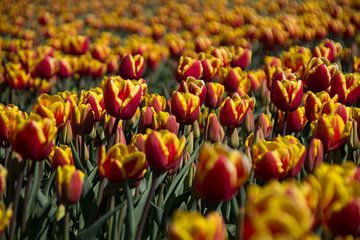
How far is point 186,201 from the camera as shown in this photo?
1865mm

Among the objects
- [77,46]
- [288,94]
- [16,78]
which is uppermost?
[288,94]

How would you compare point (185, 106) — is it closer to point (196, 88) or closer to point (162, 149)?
point (196, 88)

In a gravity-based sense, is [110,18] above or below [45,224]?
below

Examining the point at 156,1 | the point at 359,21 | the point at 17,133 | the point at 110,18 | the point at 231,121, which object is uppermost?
the point at 17,133

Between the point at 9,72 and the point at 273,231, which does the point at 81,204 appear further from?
the point at 9,72

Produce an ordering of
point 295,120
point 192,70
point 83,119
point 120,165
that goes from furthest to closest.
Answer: point 192,70 → point 295,120 → point 83,119 → point 120,165

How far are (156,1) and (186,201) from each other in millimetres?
10692

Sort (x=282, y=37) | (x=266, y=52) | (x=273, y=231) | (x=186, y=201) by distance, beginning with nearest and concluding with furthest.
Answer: (x=273, y=231), (x=186, y=201), (x=282, y=37), (x=266, y=52)

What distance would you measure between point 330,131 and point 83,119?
3.07ft

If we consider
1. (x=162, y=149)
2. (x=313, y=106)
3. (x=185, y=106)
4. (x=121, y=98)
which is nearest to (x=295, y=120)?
(x=313, y=106)

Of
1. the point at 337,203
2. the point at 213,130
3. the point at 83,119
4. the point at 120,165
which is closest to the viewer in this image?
the point at 337,203

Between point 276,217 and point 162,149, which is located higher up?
point 276,217

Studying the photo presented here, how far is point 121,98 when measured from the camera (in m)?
1.91

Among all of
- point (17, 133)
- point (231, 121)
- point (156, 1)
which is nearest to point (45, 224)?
point (17, 133)
